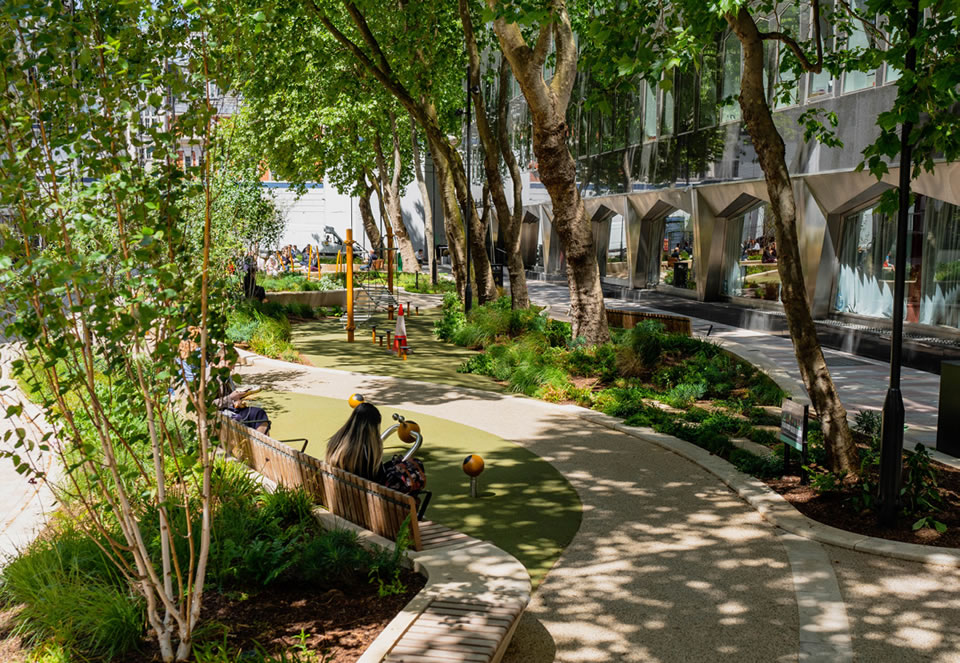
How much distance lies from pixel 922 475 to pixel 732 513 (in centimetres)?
173

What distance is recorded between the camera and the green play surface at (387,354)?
1664 centimetres

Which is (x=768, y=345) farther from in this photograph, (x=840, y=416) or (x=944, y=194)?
(x=840, y=416)

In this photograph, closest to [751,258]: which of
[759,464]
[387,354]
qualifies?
[387,354]

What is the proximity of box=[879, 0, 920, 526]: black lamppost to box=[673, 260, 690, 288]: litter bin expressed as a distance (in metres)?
22.2

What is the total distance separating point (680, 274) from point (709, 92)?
254 inches

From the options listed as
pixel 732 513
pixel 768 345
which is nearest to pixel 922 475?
pixel 732 513

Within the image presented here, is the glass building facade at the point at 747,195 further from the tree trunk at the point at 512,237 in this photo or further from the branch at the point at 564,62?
the tree trunk at the point at 512,237

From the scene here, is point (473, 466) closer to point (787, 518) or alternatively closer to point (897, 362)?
point (787, 518)

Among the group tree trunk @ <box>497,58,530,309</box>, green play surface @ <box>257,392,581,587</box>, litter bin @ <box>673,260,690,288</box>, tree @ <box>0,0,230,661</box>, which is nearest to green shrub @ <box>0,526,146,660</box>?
tree @ <box>0,0,230,661</box>

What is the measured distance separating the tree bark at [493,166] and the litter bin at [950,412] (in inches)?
436

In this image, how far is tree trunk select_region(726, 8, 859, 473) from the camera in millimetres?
8984

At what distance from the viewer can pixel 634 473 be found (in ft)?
32.6

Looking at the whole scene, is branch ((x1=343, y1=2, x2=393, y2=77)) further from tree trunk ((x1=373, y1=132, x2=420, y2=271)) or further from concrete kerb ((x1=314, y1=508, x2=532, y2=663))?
tree trunk ((x1=373, y1=132, x2=420, y2=271))

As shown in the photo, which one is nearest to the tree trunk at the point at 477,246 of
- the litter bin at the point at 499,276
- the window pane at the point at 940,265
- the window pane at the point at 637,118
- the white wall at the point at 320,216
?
the litter bin at the point at 499,276
